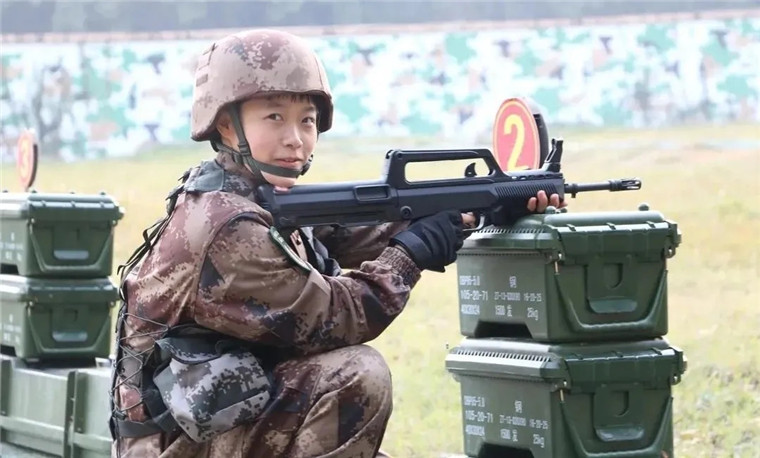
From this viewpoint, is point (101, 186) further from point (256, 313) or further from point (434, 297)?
point (256, 313)

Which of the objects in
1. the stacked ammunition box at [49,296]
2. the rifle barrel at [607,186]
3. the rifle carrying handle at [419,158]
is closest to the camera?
the rifle carrying handle at [419,158]

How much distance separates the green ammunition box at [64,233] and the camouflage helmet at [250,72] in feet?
8.36

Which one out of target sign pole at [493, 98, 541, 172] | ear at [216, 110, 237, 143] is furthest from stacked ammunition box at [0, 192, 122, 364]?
ear at [216, 110, 237, 143]

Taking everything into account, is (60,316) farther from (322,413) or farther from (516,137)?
(322,413)

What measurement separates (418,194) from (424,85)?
13.0m

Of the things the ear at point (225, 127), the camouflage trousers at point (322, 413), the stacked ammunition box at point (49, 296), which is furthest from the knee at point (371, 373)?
the stacked ammunition box at point (49, 296)

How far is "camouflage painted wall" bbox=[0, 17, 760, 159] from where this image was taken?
1639 centimetres

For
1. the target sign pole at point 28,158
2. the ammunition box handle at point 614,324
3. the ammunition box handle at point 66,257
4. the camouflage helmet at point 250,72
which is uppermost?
the target sign pole at point 28,158

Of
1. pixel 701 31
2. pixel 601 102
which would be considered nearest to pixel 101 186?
pixel 601 102

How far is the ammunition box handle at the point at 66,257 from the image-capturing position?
6.72 meters

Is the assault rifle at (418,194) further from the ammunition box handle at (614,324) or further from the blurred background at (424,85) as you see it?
the blurred background at (424,85)

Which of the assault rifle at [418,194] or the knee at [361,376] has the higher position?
the assault rifle at [418,194]

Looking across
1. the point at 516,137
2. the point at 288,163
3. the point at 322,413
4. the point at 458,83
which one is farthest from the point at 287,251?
the point at 458,83

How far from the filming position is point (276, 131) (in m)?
4.21
